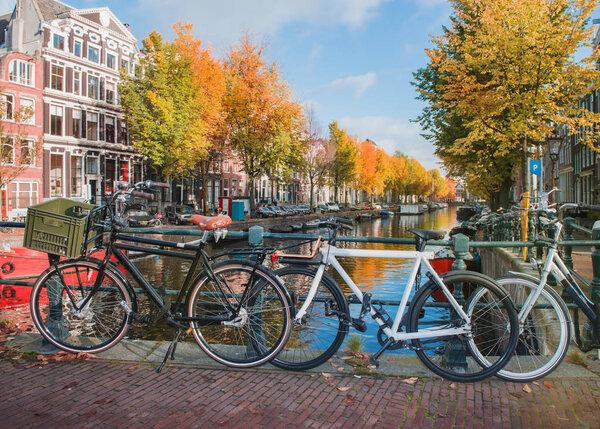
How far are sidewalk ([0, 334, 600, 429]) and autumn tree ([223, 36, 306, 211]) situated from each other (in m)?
28.6

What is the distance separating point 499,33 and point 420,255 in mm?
14327

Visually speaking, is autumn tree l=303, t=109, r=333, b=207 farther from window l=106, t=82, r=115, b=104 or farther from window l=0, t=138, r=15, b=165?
window l=0, t=138, r=15, b=165

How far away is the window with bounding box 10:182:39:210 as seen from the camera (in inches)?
1049

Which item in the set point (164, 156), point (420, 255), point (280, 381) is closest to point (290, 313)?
point (280, 381)

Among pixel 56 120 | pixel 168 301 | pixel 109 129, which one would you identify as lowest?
pixel 168 301

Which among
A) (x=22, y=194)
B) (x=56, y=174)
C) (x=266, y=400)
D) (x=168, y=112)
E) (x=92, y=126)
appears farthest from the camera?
(x=92, y=126)

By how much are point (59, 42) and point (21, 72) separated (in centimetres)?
413

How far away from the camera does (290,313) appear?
3.19 m

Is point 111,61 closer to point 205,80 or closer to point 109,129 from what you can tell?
point 109,129

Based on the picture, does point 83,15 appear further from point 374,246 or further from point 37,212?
point 37,212

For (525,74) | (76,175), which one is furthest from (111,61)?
(525,74)

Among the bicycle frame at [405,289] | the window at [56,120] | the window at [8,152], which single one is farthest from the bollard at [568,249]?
the window at [56,120]

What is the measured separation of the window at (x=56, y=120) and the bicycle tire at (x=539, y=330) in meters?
33.0

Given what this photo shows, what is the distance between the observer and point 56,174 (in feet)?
98.9
